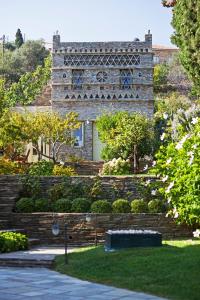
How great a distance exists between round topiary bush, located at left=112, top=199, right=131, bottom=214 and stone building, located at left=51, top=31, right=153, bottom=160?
37.1 feet

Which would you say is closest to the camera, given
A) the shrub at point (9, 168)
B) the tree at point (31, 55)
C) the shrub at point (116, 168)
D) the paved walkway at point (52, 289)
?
the paved walkway at point (52, 289)

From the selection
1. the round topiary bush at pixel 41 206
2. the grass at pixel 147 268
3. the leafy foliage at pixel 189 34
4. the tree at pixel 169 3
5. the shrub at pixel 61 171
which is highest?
the tree at pixel 169 3

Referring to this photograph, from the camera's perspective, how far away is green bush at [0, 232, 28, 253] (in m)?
15.7

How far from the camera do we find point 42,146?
29.8m

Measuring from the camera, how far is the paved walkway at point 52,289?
10052 mm

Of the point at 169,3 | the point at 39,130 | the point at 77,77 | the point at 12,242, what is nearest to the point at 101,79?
the point at 77,77

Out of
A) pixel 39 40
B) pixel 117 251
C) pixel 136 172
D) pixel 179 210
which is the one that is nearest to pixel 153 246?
pixel 117 251

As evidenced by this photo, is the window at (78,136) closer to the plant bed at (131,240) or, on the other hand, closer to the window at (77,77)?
the window at (77,77)

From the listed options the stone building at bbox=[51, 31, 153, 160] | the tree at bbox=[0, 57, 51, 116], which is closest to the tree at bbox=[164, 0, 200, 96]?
the stone building at bbox=[51, 31, 153, 160]

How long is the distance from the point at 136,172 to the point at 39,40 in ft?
152

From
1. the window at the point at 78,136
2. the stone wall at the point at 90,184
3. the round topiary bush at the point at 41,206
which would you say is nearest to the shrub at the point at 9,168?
the stone wall at the point at 90,184

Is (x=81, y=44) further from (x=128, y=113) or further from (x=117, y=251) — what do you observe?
(x=117, y=251)

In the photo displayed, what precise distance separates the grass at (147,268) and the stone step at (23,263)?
246 millimetres

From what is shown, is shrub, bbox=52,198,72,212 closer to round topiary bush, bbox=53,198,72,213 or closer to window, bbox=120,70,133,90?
round topiary bush, bbox=53,198,72,213
